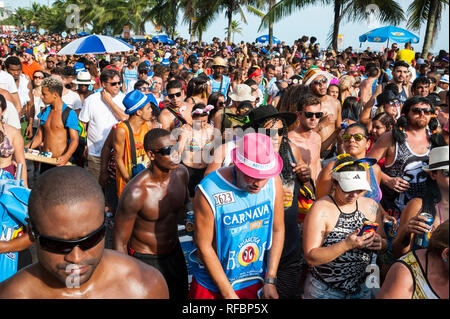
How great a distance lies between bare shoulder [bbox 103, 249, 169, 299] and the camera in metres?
1.79

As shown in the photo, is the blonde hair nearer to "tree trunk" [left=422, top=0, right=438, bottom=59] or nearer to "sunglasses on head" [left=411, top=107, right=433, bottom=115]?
"sunglasses on head" [left=411, top=107, right=433, bottom=115]

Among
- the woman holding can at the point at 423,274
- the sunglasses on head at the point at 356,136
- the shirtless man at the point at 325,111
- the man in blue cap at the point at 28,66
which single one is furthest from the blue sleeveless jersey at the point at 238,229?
the man in blue cap at the point at 28,66

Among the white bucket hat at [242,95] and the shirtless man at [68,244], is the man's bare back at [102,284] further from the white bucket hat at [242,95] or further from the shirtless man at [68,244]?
the white bucket hat at [242,95]

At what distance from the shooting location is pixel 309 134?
4.41 metres

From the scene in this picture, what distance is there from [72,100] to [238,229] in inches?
226

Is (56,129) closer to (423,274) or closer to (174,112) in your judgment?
(174,112)

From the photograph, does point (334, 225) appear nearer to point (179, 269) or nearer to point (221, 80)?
point (179, 269)

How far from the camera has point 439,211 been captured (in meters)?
2.13

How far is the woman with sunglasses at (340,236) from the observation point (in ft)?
9.06

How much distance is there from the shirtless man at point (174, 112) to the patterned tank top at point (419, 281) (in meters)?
4.31

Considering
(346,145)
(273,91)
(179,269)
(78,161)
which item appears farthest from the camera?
(273,91)

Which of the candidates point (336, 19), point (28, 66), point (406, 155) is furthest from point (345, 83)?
point (336, 19)

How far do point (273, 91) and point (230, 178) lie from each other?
7.05 meters
